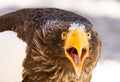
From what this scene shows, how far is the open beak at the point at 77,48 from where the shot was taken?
88 centimetres

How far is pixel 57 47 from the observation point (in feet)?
2.94

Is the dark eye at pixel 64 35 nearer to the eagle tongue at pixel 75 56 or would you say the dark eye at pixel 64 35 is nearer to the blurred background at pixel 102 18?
the eagle tongue at pixel 75 56

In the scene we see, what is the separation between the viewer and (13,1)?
1106 mm

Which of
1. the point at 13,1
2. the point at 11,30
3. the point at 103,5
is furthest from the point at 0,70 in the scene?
the point at 103,5

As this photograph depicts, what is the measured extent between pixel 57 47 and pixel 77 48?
48 mm

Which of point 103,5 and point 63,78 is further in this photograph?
point 103,5

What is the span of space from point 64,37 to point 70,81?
0.36ft

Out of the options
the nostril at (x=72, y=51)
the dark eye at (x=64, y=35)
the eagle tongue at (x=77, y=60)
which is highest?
the dark eye at (x=64, y=35)

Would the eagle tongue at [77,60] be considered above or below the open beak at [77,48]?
below

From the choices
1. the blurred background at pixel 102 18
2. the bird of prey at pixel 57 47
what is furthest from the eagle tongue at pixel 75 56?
the blurred background at pixel 102 18

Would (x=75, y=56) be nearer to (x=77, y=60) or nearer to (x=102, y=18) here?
(x=77, y=60)

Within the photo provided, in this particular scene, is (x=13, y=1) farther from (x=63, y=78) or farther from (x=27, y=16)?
(x=63, y=78)

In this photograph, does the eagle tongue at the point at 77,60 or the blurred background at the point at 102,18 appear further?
the blurred background at the point at 102,18

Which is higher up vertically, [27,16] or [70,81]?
[27,16]
